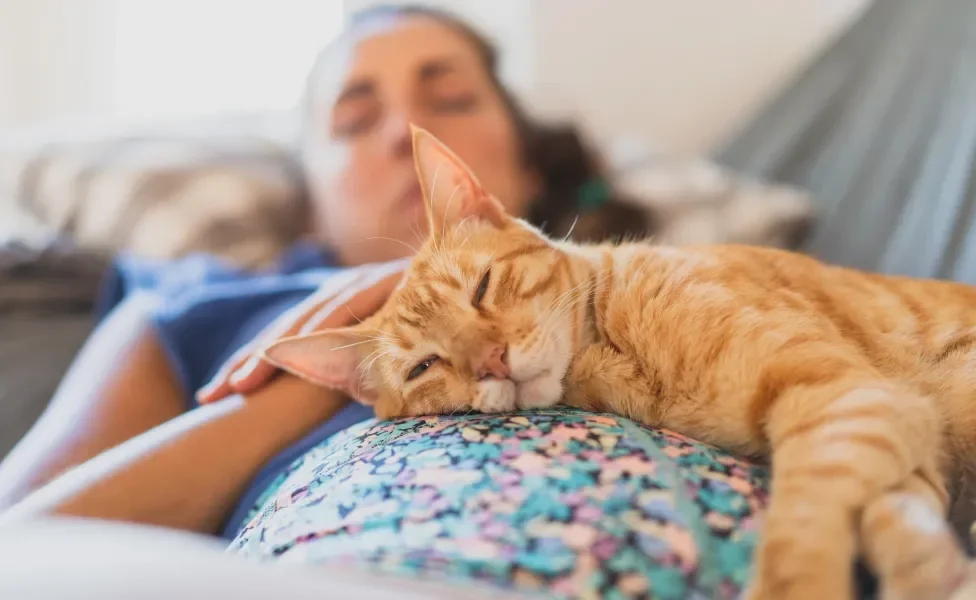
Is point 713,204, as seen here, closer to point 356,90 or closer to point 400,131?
point 400,131

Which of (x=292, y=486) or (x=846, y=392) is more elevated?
(x=846, y=392)

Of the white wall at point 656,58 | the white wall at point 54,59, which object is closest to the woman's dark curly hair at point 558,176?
the white wall at point 656,58

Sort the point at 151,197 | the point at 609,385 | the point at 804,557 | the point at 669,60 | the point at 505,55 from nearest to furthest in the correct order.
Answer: the point at 804,557, the point at 609,385, the point at 151,197, the point at 505,55, the point at 669,60

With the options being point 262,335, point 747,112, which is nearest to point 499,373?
point 262,335

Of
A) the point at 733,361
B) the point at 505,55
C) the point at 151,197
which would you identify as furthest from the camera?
the point at 505,55

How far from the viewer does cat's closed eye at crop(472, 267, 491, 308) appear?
105cm

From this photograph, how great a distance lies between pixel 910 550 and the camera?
644 millimetres

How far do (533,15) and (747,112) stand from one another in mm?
834

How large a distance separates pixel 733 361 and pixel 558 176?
4.17 feet

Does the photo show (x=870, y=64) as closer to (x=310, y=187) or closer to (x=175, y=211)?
(x=310, y=187)

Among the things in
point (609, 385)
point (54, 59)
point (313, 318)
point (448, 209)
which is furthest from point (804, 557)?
point (54, 59)

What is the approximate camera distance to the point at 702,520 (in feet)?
2.29

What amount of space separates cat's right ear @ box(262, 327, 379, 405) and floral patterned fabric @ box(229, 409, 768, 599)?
0.76 ft

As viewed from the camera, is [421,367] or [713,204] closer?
[421,367]
